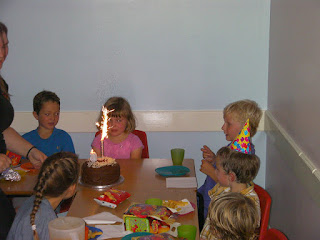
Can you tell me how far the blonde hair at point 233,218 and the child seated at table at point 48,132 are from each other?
2.03 metres

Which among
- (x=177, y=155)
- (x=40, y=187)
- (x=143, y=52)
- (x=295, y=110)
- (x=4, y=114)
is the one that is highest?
(x=143, y=52)

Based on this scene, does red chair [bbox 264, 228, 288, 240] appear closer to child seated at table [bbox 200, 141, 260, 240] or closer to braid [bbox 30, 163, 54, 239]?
child seated at table [bbox 200, 141, 260, 240]

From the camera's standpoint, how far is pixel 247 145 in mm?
2898

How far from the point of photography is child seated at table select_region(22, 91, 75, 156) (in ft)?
12.3

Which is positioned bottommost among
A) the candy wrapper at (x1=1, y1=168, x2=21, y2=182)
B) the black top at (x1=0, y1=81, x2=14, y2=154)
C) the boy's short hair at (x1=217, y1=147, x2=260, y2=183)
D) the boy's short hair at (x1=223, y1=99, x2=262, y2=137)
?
the candy wrapper at (x1=1, y1=168, x2=21, y2=182)

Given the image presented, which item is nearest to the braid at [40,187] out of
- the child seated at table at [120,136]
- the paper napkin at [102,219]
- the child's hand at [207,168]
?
the paper napkin at [102,219]

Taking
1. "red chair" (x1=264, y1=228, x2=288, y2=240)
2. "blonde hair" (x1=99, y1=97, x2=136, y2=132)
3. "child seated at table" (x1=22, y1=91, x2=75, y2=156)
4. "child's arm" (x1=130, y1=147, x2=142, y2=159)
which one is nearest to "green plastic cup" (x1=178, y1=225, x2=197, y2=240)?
"red chair" (x1=264, y1=228, x2=288, y2=240)

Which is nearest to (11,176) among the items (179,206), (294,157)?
(179,206)

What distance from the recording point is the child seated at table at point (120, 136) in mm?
3604

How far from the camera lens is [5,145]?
93.4 inches

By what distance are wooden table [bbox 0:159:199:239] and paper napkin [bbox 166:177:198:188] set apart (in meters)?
0.04

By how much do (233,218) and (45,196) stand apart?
36.4 inches

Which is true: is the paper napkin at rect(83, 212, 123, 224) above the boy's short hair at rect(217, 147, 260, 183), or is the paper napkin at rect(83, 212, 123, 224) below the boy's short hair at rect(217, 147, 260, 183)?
below

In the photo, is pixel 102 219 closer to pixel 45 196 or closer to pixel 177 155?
pixel 45 196
